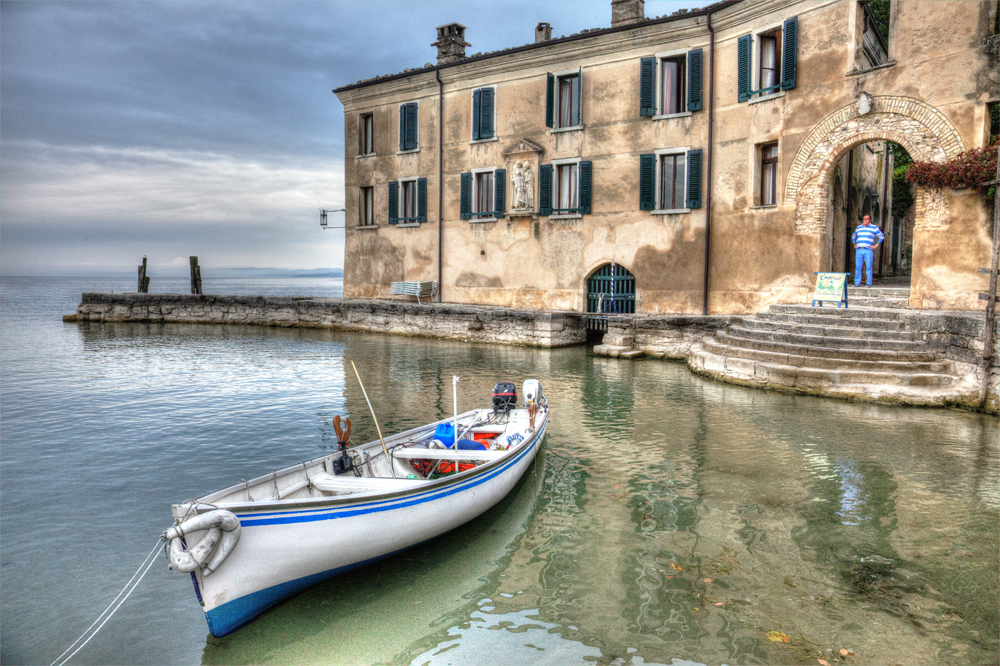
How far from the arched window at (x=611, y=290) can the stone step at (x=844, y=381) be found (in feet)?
22.0

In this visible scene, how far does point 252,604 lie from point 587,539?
9.54 feet

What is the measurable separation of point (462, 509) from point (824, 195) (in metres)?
13.9

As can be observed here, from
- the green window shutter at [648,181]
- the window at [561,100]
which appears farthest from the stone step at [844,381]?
the window at [561,100]

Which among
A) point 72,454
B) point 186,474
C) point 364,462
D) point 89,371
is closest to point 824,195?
point 364,462

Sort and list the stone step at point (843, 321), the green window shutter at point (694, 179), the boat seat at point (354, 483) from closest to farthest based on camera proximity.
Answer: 1. the boat seat at point (354, 483)
2. the stone step at point (843, 321)
3. the green window shutter at point (694, 179)

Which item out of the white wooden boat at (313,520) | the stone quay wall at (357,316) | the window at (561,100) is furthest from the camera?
the window at (561,100)

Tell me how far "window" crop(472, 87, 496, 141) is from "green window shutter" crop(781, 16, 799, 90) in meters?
9.67

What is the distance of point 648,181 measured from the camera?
64.5 feet

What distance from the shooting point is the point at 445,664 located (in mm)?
4305

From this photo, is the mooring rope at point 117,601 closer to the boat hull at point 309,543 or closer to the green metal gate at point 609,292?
the boat hull at point 309,543

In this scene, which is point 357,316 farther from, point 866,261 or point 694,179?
point 866,261

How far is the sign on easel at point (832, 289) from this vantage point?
555 inches

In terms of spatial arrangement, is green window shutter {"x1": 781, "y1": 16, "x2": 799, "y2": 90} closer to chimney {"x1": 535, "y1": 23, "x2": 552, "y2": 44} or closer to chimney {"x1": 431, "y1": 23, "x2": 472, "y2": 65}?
chimney {"x1": 535, "y1": 23, "x2": 552, "y2": 44}

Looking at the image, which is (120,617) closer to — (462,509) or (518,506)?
(462,509)
